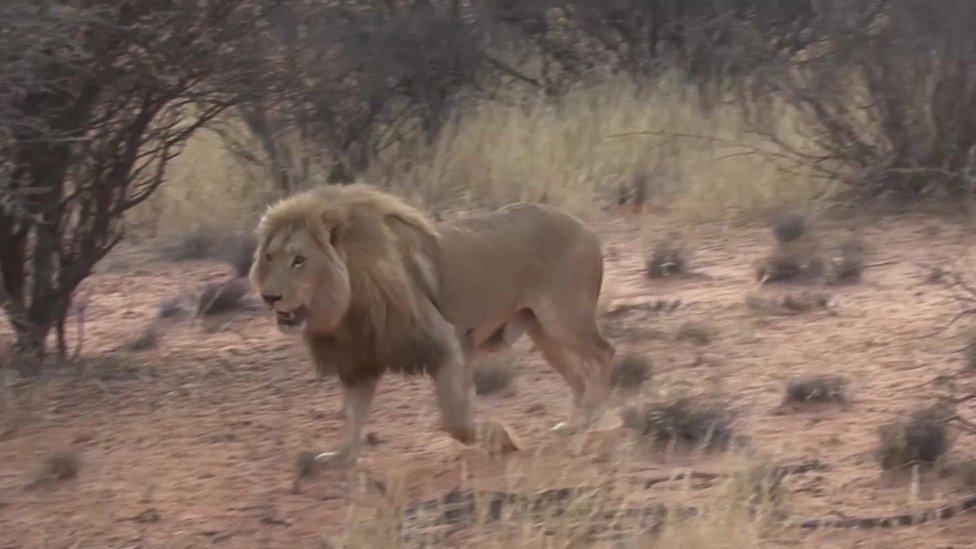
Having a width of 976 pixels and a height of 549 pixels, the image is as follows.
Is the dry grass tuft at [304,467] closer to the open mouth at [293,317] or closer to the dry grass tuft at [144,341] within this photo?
the open mouth at [293,317]

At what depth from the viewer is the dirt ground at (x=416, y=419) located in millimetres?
5840

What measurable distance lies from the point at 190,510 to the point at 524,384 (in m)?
2.44

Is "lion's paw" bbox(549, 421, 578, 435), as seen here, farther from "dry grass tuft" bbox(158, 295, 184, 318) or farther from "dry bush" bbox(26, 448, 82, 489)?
"dry grass tuft" bbox(158, 295, 184, 318)

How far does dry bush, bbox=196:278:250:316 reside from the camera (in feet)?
32.5

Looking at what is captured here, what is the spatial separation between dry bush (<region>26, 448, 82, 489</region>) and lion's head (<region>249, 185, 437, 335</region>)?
1182 mm

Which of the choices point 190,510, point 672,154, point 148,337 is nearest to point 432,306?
point 190,510

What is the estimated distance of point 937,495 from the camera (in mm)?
5715

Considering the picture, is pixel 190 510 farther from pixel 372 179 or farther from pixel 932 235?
pixel 372 179

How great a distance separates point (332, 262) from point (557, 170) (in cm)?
813

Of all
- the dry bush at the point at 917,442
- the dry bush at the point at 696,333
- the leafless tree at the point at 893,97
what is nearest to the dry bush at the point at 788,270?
the dry bush at the point at 696,333

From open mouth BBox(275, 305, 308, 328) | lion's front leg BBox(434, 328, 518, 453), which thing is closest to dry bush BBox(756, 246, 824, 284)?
lion's front leg BBox(434, 328, 518, 453)

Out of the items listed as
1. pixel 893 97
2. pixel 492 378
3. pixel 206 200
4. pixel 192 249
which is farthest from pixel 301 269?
pixel 206 200

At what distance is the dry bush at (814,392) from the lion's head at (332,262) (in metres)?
1.87

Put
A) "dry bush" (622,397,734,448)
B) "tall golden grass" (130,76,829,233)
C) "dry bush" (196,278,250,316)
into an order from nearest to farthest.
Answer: "dry bush" (622,397,734,448) < "dry bush" (196,278,250,316) < "tall golden grass" (130,76,829,233)
